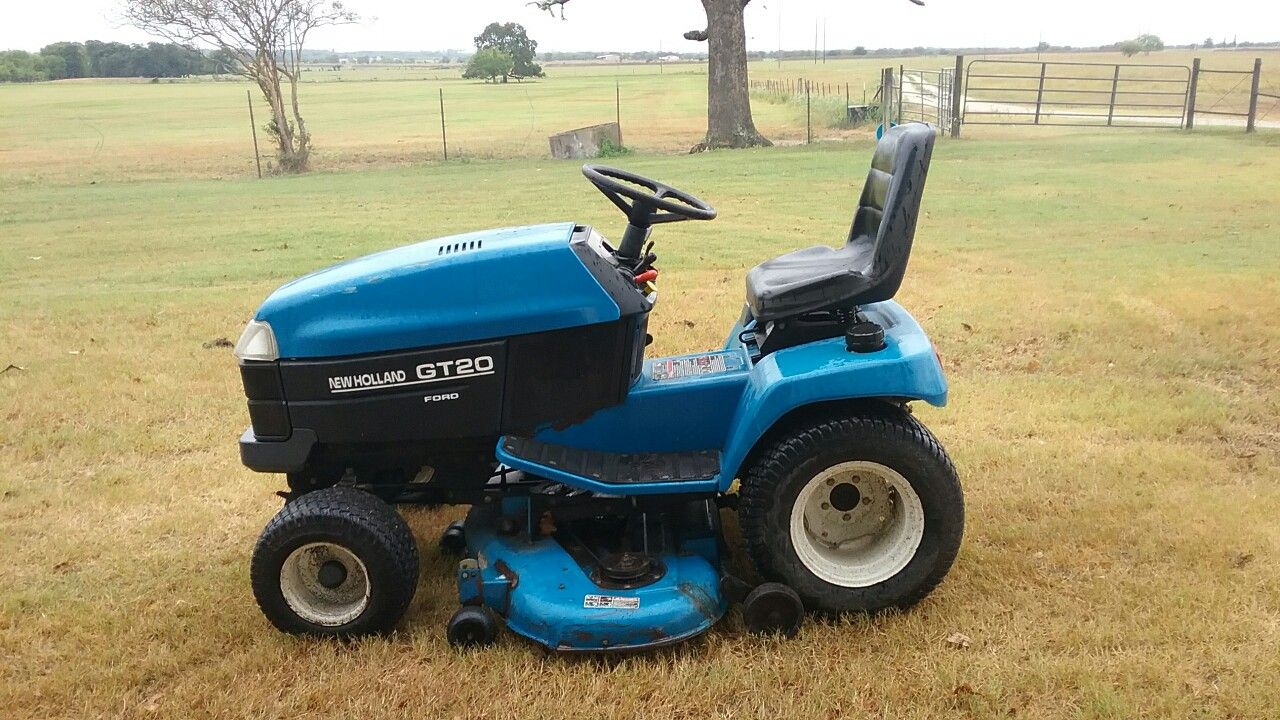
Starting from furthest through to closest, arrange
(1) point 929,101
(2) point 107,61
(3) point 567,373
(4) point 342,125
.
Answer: (2) point 107,61 → (4) point 342,125 → (1) point 929,101 → (3) point 567,373

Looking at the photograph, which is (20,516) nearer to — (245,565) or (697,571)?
(245,565)

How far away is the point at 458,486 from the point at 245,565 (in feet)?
3.29

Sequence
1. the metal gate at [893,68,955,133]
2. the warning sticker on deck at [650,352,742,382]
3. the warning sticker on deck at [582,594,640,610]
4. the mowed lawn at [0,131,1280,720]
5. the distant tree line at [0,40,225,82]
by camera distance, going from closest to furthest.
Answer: the mowed lawn at [0,131,1280,720]
the warning sticker on deck at [582,594,640,610]
the warning sticker on deck at [650,352,742,382]
the metal gate at [893,68,955,133]
the distant tree line at [0,40,225,82]

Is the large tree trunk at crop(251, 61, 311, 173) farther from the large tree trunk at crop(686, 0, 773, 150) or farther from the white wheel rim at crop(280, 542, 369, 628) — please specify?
the white wheel rim at crop(280, 542, 369, 628)

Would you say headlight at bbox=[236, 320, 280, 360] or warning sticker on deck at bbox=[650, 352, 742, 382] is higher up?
headlight at bbox=[236, 320, 280, 360]

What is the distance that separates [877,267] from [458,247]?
1333 mm

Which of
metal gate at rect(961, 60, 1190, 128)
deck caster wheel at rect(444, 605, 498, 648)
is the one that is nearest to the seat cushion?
deck caster wheel at rect(444, 605, 498, 648)

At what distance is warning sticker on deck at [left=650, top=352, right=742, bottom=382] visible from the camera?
11.1 ft

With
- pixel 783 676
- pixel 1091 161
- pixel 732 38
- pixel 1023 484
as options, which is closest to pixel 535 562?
pixel 783 676

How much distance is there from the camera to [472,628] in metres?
3.07

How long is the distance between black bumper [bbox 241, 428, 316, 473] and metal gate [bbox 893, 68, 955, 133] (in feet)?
55.6

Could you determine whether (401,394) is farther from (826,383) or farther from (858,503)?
(858,503)

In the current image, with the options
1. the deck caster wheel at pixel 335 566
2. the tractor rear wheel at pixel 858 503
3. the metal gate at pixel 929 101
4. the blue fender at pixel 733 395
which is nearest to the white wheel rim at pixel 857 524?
the tractor rear wheel at pixel 858 503

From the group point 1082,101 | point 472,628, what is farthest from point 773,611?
point 1082,101
